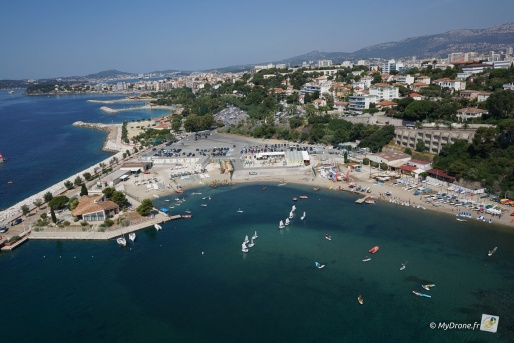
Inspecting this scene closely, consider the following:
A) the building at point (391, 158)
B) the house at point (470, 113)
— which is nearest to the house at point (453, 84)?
the house at point (470, 113)

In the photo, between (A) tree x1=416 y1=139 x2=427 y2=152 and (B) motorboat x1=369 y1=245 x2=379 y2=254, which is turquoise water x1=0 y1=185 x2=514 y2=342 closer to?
(B) motorboat x1=369 y1=245 x2=379 y2=254

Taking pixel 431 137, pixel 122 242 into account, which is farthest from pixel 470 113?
pixel 122 242

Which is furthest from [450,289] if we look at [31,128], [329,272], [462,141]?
[31,128]

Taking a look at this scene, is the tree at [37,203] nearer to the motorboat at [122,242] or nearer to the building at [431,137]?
the motorboat at [122,242]

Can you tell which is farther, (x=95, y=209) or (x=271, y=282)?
(x=95, y=209)

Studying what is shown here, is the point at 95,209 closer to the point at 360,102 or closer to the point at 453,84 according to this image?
the point at 360,102

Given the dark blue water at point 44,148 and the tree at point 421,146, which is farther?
the tree at point 421,146

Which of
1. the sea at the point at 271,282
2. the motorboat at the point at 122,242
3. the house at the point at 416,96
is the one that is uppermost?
the house at the point at 416,96
